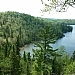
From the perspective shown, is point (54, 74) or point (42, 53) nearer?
point (42, 53)

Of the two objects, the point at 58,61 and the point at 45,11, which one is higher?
the point at 45,11

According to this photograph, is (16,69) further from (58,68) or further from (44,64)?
(58,68)

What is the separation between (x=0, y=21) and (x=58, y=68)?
121 m

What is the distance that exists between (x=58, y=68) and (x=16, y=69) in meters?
19.0

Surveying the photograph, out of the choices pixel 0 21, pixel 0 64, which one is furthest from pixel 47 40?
pixel 0 21

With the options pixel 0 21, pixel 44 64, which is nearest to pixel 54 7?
pixel 44 64

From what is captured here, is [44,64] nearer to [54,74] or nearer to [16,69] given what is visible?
[16,69]

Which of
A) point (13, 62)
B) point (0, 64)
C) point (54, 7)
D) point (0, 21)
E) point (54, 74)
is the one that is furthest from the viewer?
point (0, 21)

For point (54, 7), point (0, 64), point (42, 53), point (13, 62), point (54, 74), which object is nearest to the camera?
point (54, 7)

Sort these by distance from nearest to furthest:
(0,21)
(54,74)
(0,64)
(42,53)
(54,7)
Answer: (54,7) → (42,53) → (0,64) → (54,74) → (0,21)

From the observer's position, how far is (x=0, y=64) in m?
31.2

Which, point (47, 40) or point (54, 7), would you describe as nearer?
point (54, 7)

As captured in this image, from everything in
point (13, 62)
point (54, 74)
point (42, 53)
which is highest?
point (42, 53)

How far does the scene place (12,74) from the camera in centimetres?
2994
